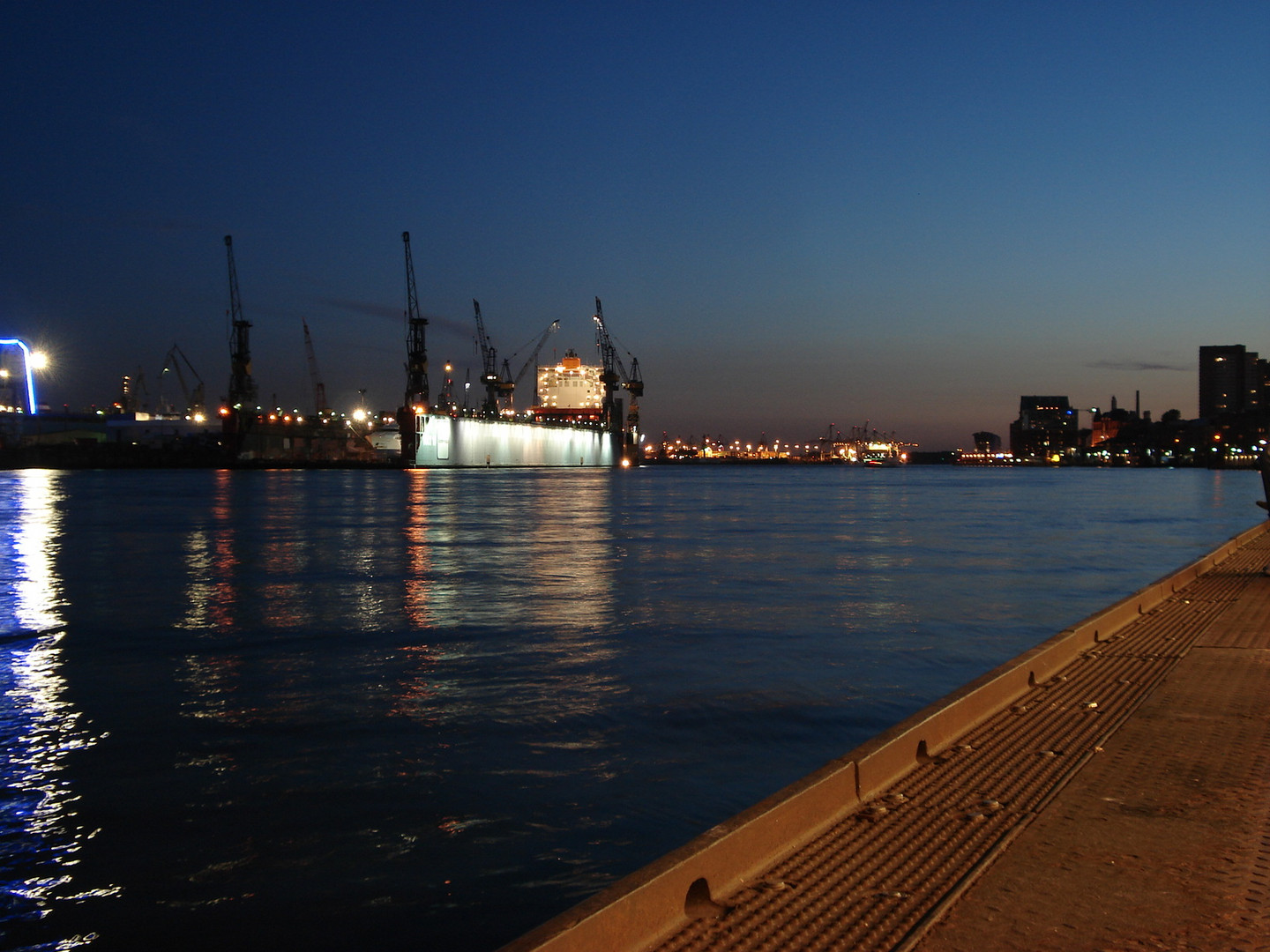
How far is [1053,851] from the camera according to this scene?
354cm

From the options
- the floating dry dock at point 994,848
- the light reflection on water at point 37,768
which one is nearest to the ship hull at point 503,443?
the light reflection on water at point 37,768

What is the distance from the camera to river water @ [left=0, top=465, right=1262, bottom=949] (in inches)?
173

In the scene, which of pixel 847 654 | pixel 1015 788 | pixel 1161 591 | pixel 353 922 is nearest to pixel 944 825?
pixel 1015 788

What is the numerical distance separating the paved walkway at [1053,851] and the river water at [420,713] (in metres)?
1.30

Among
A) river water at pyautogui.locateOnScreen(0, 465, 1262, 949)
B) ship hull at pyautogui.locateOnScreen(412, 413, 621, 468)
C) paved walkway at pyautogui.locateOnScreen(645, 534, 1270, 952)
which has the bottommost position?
river water at pyautogui.locateOnScreen(0, 465, 1262, 949)

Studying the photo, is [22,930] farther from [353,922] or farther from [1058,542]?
[1058,542]

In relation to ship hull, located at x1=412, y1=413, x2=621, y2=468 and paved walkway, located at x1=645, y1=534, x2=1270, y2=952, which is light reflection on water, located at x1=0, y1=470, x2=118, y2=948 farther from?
ship hull, located at x1=412, y1=413, x2=621, y2=468

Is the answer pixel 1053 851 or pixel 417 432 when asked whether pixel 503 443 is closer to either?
pixel 417 432

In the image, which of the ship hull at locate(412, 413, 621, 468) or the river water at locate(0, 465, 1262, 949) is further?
the ship hull at locate(412, 413, 621, 468)

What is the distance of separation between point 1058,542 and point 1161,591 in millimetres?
15643

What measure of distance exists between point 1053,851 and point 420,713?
4985 millimetres

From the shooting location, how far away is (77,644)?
34.4 feet

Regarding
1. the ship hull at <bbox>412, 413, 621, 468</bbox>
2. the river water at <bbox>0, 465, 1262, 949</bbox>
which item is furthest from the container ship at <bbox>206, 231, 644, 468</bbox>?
the river water at <bbox>0, 465, 1262, 949</bbox>

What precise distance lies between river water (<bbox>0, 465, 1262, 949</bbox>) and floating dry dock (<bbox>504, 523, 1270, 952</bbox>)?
1.15m
